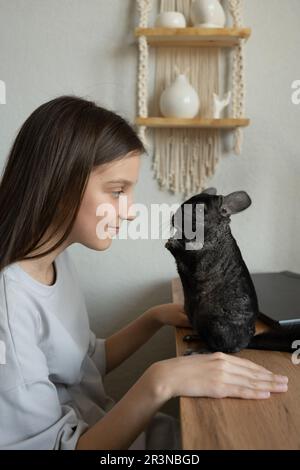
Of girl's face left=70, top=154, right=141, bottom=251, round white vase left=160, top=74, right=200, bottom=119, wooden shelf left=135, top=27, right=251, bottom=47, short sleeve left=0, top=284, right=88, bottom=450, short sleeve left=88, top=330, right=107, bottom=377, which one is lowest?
short sleeve left=88, top=330, right=107, bottom=377

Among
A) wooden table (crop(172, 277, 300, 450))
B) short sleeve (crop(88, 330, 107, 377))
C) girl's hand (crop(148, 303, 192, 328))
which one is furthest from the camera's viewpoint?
short sleeve (crop(88, 330, 107, 377))

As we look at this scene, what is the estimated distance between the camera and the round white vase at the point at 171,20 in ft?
3.55

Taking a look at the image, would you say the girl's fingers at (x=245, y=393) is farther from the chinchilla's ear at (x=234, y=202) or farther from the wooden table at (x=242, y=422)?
the chinchilla's ear at (x=234, y=202)

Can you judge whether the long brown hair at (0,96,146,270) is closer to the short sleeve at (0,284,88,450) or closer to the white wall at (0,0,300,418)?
the short sleeve at (0,284,88,450)

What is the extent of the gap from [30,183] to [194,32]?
61cm

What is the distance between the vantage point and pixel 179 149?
3.94ft

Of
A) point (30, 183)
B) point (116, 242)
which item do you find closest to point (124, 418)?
point (30, 183)

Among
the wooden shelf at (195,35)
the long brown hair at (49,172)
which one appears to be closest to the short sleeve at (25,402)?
the long brown hair at (49,172)

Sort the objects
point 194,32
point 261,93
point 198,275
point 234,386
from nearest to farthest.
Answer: point 234,386
point 198,275
point 194,32
point 261,93

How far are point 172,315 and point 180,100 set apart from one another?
54 centimetres

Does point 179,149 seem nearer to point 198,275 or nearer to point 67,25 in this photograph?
point 67,25

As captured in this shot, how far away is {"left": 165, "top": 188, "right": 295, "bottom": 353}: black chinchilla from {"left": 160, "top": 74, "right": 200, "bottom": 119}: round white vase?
467mm

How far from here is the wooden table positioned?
1.52 feet

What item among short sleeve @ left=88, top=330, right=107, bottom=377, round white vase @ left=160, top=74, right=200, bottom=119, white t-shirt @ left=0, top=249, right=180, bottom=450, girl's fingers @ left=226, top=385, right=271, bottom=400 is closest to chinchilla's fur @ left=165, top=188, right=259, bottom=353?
girl's fingers @ left=226, top=385, right=271, bottom=400
